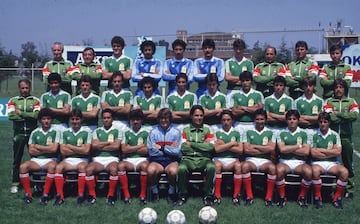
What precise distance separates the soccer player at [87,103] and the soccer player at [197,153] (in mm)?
1397

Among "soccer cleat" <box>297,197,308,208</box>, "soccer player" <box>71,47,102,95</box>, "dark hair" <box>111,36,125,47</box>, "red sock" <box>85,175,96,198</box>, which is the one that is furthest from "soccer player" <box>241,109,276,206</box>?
"soccer player" <box>71,47,102,95</box>

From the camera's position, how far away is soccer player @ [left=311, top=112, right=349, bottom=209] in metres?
6.33

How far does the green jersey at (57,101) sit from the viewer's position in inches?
278

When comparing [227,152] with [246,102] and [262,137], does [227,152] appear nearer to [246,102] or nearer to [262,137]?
[262,137]

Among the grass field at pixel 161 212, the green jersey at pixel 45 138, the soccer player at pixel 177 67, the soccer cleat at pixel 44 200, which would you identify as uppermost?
the soccer player at pixel 177 67

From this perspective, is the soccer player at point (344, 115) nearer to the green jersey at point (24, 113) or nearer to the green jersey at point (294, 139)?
the green jersey at point (294, 139)

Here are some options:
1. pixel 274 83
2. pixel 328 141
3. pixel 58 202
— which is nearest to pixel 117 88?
pixel 58 202

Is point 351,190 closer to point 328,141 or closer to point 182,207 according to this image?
point 328,141

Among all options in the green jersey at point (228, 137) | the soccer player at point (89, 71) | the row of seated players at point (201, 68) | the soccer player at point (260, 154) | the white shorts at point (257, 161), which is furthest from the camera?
the soccer player at point (89, 71)

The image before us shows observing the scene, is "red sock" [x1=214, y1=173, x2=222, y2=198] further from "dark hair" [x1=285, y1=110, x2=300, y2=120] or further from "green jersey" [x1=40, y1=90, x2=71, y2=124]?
"green jersey" [x1=40, y1=90, x2=71, y2=124]

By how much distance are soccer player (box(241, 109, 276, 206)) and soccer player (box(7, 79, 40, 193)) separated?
310cm

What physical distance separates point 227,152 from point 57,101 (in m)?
2.61

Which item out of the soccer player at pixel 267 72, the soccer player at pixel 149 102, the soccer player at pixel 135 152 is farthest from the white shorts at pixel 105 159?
the soccer player at pixel 267 72

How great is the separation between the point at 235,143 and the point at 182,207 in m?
1.14
